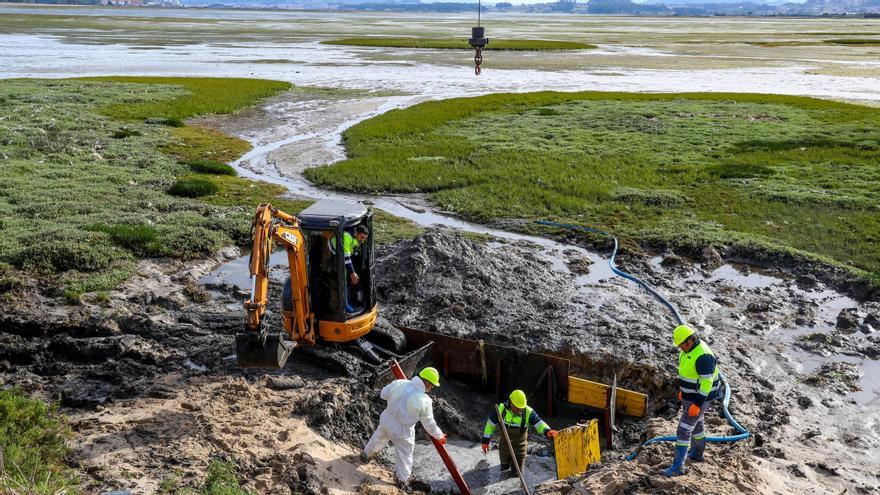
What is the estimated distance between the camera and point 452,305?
1603cm

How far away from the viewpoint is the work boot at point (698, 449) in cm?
1041

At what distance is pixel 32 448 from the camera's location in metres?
9.15

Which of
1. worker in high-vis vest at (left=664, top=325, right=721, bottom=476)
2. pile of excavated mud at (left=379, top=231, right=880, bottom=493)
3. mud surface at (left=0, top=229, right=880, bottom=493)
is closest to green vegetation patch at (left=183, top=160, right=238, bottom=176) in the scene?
mud surface at (left=0, top=229, right=880, bottom=493)

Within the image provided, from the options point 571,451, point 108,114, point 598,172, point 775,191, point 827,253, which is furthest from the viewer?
point 108,114

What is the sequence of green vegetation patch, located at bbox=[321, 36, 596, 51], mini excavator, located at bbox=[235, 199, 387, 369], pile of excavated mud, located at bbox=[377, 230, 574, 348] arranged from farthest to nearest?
green vegetation patch, located at bbox=[321, 36, 596, 51] → pile of excavated mud, located at bbox=[377, 230, 574, 348] → mini excavator, located at bbox=[235, 199, 387, 369]

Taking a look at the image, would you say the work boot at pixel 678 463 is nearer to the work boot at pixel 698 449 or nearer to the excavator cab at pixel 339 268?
the work boot at pixel 698 449

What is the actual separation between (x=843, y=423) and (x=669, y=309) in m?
4.63

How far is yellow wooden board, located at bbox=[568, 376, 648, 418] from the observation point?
40.7 feet

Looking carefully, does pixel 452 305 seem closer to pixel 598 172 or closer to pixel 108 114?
pixel 598 172

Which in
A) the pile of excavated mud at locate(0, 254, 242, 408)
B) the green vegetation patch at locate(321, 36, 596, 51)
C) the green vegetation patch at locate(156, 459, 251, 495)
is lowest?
the pile of excavated mud at locate(0, 254, 242, 408)

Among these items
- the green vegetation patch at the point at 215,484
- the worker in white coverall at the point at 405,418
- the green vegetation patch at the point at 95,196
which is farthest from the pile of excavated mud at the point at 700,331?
the green vegetation patch at the point at 95,196

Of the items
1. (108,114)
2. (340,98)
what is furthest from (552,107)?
(108,114)

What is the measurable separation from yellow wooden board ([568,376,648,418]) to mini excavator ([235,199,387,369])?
3.19 m

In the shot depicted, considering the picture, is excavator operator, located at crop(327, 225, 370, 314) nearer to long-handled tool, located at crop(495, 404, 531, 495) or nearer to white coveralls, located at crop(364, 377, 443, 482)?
white coveralls, located at crop(364, 377, 443, 482)
